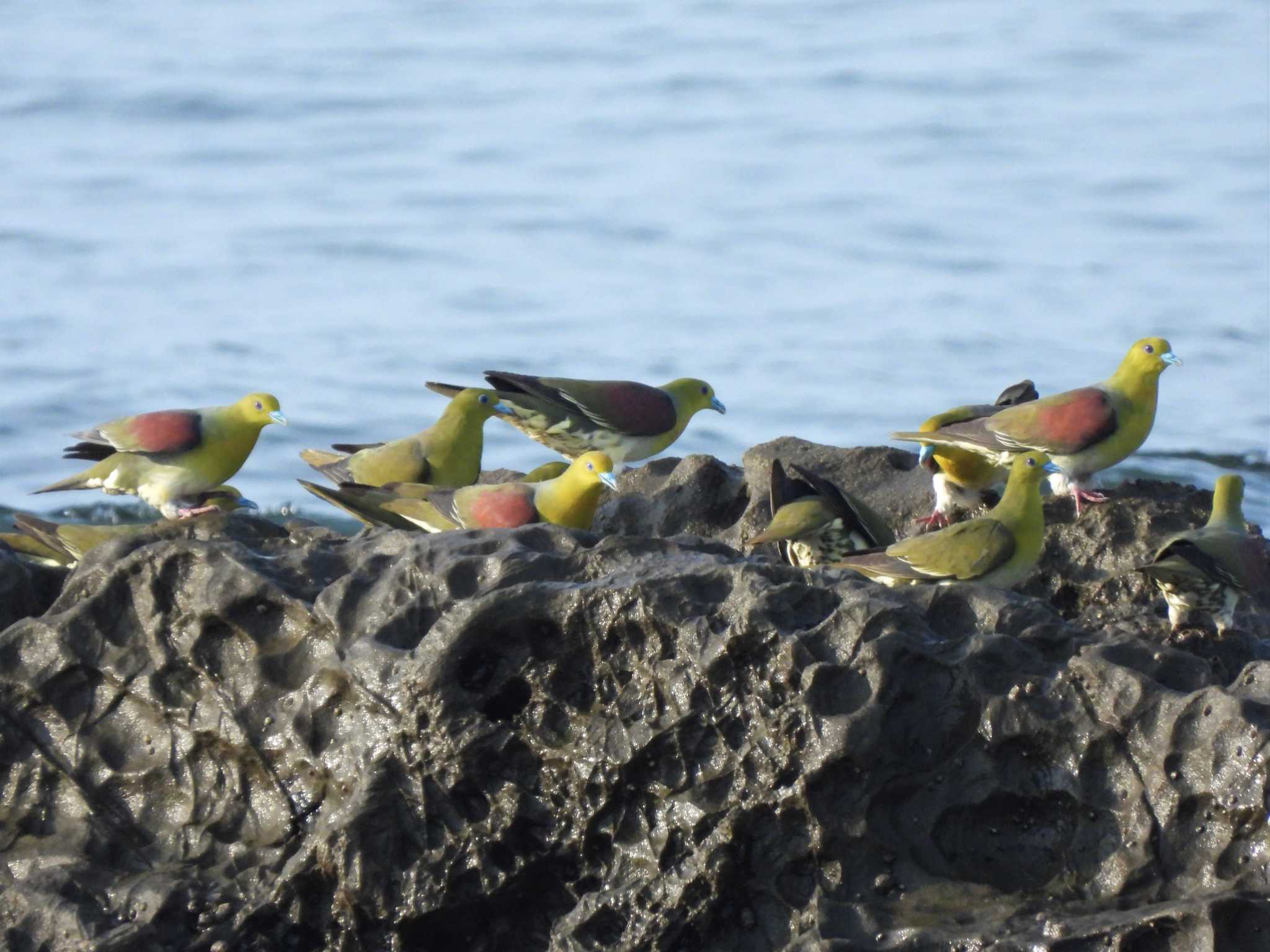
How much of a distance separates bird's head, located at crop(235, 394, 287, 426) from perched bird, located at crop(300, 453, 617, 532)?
1.25m

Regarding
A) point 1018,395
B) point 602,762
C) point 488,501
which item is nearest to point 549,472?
point 488,501

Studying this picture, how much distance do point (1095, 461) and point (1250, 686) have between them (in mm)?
3125

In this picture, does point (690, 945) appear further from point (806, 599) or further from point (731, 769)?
point (806, 599)

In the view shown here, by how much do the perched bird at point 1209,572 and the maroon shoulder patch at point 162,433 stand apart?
4.29 metres

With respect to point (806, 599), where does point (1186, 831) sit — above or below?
below

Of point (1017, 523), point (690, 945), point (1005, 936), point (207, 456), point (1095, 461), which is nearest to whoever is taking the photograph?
point (1005, 936)

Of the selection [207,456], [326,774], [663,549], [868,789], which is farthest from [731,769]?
[207,456]

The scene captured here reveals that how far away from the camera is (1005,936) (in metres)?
5.14

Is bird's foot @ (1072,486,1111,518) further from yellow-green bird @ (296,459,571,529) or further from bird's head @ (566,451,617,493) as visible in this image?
yellow-green bird @ (296,459,571,529)

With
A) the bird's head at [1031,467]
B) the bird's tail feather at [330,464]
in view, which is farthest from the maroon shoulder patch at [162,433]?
the bird's head at [1031,467]

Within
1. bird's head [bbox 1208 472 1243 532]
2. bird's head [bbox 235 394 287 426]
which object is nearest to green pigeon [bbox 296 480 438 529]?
bird's head [bbox 235 394 287 426]

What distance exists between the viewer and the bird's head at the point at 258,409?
930cm

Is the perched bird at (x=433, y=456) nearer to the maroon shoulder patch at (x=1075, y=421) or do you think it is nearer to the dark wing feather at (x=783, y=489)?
the dark wing feather at (x=783, y=489)

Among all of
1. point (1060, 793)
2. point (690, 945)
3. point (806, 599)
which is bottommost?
point (690, 945)
